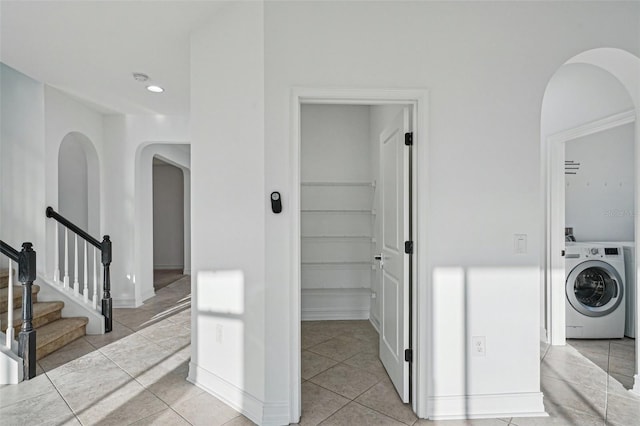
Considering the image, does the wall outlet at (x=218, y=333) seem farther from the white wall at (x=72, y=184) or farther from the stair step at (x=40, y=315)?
the white wall at (x=72, y=184)

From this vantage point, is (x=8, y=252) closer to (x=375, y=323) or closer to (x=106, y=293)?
(x=106, y=293)

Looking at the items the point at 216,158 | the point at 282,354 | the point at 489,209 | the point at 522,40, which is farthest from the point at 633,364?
the point at 216,158

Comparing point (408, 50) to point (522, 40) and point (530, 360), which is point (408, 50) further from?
point (530, 360)

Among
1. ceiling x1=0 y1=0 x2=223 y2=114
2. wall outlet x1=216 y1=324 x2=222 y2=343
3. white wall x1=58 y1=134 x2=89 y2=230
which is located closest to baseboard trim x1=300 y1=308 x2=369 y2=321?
wall outlet x1=216 y1=324 x2=222 y2=343

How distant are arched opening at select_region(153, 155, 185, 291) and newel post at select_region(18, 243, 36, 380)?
209 inches

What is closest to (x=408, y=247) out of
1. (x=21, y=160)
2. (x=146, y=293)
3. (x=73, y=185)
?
(x=21, y=160)

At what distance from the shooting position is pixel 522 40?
7.36 feet

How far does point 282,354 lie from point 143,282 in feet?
12.3

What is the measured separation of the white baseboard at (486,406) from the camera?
7.25ft

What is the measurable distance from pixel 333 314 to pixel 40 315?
9.68 ft

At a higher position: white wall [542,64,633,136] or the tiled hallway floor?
white wall [542,64,633,136]

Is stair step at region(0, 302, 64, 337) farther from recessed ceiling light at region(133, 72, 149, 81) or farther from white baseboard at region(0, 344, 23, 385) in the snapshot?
recessed ceiling light at region(133, 72, 149, 81)

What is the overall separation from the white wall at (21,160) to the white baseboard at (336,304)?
286 centimetres

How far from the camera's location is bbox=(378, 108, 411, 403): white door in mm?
2338
